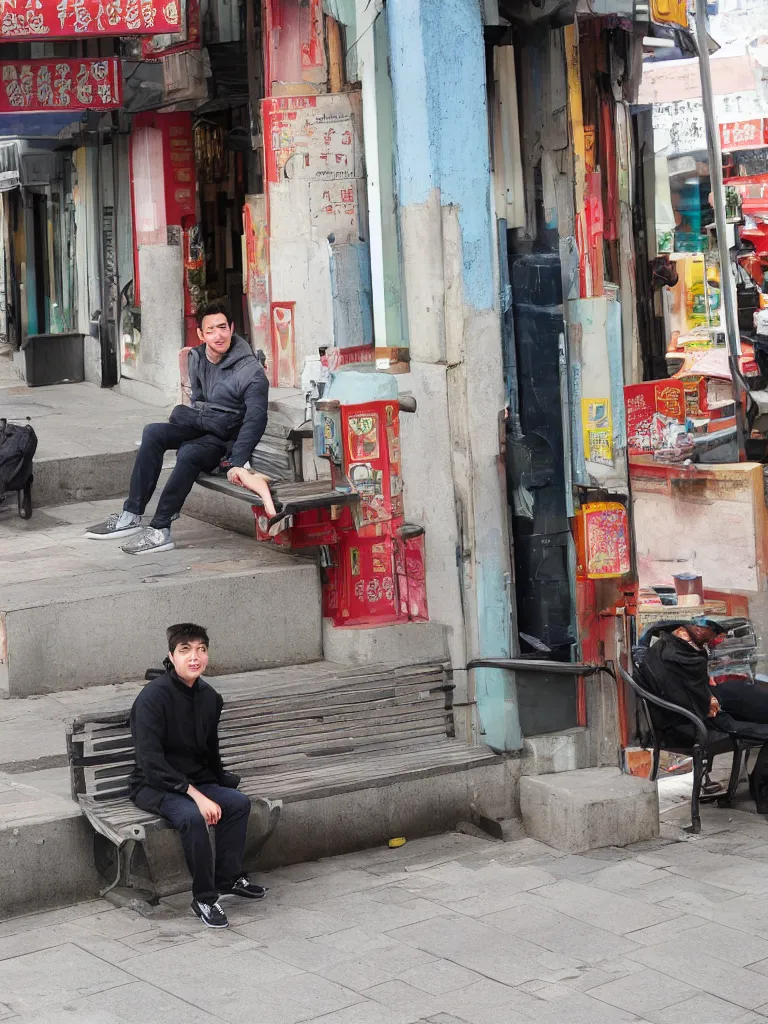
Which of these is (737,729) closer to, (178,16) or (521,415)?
(521,415)

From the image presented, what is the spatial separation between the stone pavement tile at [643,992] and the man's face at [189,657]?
1.99 meters

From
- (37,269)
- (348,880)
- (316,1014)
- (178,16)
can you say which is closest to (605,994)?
(316,1014)

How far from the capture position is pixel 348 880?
6.93 m

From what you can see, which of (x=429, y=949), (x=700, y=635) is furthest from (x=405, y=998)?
(x=700, y=635)

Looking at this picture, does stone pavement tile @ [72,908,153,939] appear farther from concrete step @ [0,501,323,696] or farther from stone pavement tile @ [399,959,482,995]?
concrete step @ [0,501,323,696]

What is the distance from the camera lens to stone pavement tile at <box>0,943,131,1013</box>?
5.50m

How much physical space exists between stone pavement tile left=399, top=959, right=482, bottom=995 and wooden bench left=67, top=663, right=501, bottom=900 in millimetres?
1224

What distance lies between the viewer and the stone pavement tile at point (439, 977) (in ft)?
18.6

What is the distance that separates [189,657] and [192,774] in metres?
0.51

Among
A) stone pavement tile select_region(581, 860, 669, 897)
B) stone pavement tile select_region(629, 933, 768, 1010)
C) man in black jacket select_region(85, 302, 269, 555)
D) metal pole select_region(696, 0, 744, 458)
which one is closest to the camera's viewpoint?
stone pavement tile select_region(629, 933, 768, 1010)

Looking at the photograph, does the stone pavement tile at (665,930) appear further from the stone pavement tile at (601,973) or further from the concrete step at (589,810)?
the concrete step at (589,810)

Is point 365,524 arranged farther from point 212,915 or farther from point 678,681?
point 212,915

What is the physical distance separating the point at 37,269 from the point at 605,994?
13056mm

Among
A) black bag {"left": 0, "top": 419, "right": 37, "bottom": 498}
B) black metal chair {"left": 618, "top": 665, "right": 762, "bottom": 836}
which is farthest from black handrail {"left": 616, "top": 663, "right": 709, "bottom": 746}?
black bag {"left": 0, "top": 419, "right": 37, "bottom": 498}
